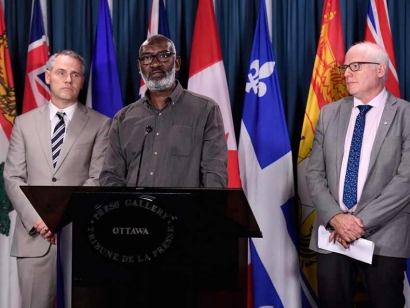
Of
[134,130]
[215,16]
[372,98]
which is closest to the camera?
[134,130]

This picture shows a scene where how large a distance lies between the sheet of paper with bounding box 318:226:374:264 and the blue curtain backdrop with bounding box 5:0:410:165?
3.29ft

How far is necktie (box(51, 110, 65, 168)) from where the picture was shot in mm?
3578

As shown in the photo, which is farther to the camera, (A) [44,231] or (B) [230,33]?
(B) [230,33]

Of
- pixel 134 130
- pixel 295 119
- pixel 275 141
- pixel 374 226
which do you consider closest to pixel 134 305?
pixel 134 130

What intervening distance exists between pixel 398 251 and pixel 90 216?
72.2 inches

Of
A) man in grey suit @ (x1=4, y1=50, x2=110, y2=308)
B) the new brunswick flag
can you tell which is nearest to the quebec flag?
the new brunswick flag

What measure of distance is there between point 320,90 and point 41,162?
174 centimetres

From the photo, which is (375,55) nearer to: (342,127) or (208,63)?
(342,127)

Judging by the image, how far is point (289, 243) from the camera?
3920mm

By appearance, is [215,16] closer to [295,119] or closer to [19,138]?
[295,119]

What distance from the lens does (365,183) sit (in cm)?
326

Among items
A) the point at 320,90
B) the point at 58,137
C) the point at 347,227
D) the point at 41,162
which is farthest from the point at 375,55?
the point at 41,162

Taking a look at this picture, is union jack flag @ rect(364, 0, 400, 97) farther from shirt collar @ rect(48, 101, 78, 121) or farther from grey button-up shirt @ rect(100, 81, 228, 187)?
shirt collar @ rect(48, 101, 78, 121)

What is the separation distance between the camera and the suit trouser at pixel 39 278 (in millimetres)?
3482
